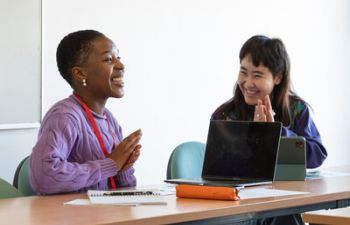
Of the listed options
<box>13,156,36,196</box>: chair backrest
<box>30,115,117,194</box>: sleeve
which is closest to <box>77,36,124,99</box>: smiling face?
<box>30,115,117,194</box>: sleeve

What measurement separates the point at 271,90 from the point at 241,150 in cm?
58

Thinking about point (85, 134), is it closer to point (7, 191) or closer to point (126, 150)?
point (126, 150)

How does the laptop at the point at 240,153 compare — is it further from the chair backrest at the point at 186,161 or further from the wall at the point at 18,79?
the wall at the point at 18,79

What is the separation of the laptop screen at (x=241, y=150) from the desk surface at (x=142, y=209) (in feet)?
0.95

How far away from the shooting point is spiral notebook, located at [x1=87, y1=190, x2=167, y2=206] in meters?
2.21

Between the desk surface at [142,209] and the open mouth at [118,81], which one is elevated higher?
the open mouth at [118,81]

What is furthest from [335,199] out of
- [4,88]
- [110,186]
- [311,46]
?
[311,46]

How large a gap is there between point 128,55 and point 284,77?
42.1 inches

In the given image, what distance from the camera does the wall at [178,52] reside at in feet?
12.7

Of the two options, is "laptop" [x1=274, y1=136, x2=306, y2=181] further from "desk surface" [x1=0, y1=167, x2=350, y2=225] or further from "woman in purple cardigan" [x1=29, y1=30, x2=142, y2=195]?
"woman in purple cardigan" [x1=29, y1=30, x2=142, y2=195]

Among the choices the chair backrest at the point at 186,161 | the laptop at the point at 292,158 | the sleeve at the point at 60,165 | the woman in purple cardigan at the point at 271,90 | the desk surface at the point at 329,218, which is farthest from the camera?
the woman in purple cardigan at the point at 271,90

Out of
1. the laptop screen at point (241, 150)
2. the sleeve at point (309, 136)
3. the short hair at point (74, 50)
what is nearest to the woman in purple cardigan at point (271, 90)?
the sleeve at point (309, 136)

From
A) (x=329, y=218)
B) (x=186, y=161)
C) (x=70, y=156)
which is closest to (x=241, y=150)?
(x=186, y=161)

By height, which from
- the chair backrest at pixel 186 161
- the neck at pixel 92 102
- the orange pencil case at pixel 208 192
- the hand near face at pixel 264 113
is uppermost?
the neck at pixel 92 102
